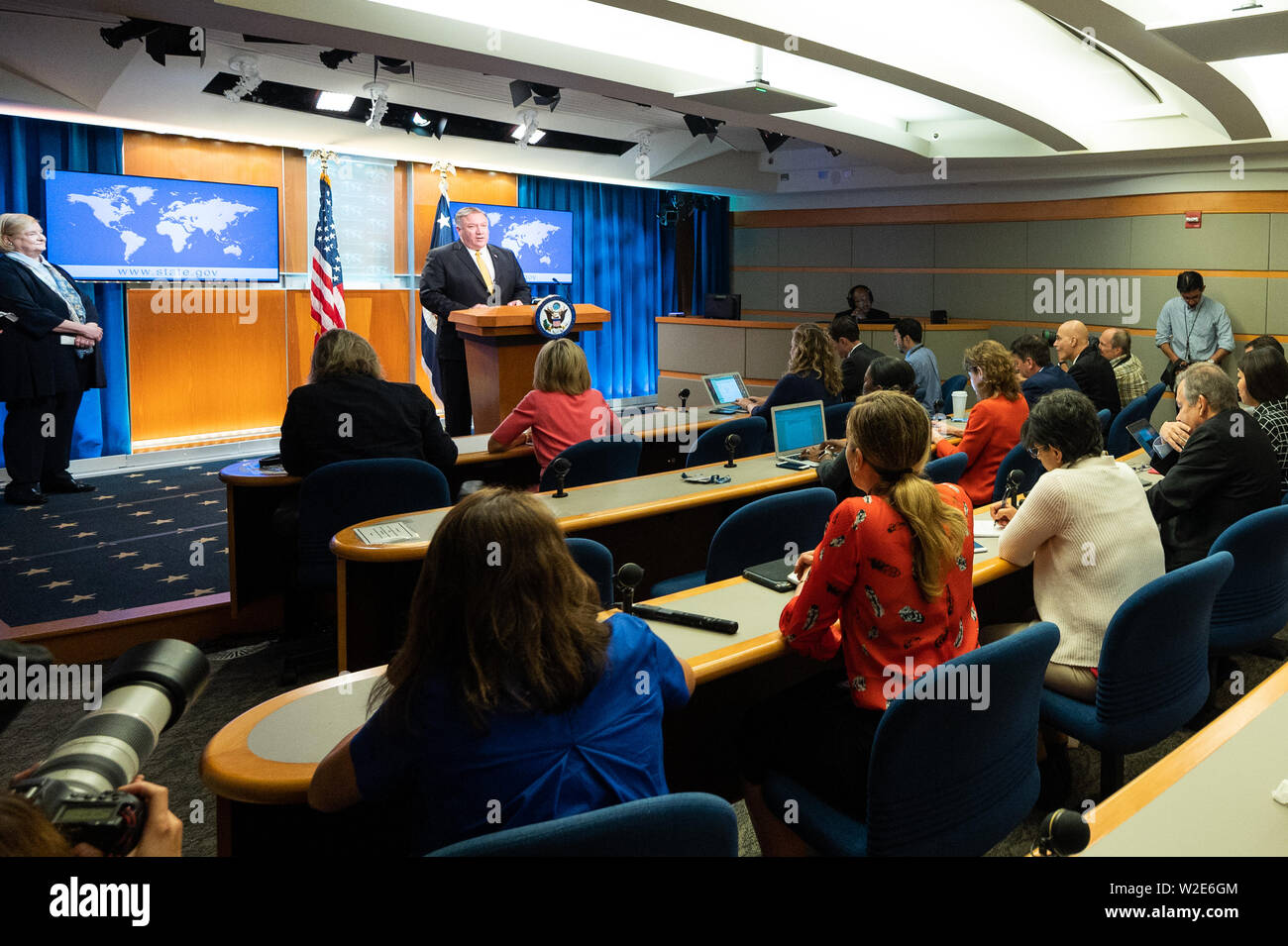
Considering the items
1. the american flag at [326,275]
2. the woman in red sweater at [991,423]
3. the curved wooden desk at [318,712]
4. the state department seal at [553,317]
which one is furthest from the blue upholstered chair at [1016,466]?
the american flag at [326,275]

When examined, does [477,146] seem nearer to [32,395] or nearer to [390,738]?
[32,395]

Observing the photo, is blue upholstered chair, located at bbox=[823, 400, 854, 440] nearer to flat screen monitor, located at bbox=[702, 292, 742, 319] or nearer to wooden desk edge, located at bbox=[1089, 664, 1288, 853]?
wooden desk edge, located at bbox=[1089, 664, 1288, 853]

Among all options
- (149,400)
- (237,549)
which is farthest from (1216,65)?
(149,400)

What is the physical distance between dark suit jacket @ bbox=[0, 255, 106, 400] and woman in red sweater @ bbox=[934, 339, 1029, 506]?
567 centimetres

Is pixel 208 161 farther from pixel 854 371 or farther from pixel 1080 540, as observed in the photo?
pixel 1080 540

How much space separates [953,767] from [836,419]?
3.79 m

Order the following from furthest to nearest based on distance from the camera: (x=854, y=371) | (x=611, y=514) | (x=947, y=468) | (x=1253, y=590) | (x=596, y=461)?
(x=854, y=371)
(x=596, y=461)
(x=947, y=468)
(x=611, y=514)
(x=1253, y=590)

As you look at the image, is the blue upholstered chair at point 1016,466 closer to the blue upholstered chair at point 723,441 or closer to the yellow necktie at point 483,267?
the blue upholstered chair at point 723,441

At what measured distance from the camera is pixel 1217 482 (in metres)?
3.33

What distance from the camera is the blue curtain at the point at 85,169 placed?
695cm

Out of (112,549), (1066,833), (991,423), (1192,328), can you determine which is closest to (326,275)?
(112,549)

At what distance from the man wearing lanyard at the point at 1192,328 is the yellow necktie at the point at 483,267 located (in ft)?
19.6

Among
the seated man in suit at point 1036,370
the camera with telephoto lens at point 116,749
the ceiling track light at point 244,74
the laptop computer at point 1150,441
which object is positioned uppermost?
the ceiling track light at point 244,74
